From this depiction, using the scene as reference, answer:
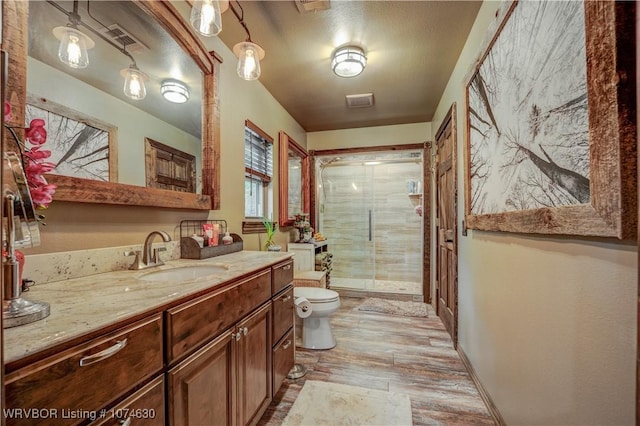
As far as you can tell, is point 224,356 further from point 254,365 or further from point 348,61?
point 348,61

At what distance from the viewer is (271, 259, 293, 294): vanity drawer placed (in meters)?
1.58

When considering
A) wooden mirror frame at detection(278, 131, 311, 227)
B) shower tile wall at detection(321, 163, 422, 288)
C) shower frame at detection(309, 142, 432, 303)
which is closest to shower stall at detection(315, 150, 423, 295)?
shower tile wall at detection(321, 163, 422, 288)

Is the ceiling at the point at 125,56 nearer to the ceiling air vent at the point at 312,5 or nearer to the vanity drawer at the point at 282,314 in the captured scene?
the ceiling air vent at the point at 312,5

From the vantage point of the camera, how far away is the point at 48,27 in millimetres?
991

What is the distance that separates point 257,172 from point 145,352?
1.89 metres

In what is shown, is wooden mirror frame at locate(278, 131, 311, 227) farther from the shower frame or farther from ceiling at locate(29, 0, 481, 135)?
the shower frame

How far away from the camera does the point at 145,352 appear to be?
0.75 meters

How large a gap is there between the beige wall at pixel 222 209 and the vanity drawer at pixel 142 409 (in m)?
0.65

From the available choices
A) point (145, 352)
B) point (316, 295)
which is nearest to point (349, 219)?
point (316, 295)

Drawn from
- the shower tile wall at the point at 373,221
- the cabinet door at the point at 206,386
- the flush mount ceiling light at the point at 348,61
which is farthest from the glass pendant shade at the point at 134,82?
the shower tile wall at the point at 373,221

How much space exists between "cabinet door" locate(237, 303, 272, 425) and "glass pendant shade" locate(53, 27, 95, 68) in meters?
1.27

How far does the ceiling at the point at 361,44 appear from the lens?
168 cm

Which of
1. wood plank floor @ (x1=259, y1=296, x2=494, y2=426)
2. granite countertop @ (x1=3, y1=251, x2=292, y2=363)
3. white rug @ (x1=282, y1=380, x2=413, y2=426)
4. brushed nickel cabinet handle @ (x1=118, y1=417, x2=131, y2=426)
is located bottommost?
wood plank floor @ (x1=259, y1=296, x2=494, y2=426)

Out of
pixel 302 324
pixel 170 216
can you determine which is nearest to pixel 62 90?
pixel 170 216
